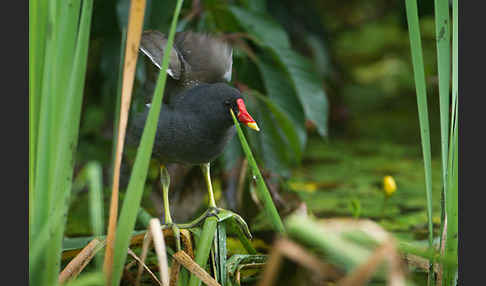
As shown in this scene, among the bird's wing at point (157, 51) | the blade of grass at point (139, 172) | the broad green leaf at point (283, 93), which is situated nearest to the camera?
the blade of grass at point (139, 172)

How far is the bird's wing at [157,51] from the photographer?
5.86 ft

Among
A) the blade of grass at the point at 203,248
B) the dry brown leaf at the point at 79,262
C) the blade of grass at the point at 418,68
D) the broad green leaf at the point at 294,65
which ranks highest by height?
the blade of grass at the point at 418,68

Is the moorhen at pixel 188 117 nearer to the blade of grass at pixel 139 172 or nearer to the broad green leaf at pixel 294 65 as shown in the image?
the blade of grass at pixel 139 172

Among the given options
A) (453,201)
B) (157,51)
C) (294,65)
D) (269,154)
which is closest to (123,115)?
(157,51)

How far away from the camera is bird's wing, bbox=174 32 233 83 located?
6.40ft

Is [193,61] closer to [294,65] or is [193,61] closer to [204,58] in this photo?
[204,58]

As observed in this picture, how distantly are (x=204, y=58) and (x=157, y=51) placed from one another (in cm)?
19

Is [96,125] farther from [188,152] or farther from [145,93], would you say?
[188,152]

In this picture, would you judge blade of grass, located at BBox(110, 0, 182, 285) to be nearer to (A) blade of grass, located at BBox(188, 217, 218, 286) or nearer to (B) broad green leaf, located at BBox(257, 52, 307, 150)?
(A) blade of grass, located at BBox(188, 217, 218, 286)

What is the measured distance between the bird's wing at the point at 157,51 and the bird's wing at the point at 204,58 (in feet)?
0.14

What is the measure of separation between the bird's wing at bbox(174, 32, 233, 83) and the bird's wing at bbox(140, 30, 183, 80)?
0.04m

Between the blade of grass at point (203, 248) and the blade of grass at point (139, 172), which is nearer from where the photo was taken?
the blade of grass at point (139, 172)

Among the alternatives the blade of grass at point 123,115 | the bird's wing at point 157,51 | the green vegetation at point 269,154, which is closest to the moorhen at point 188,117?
the bird's wing at point 157,51

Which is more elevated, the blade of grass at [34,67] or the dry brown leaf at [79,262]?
the blade of grass at [34,67]
